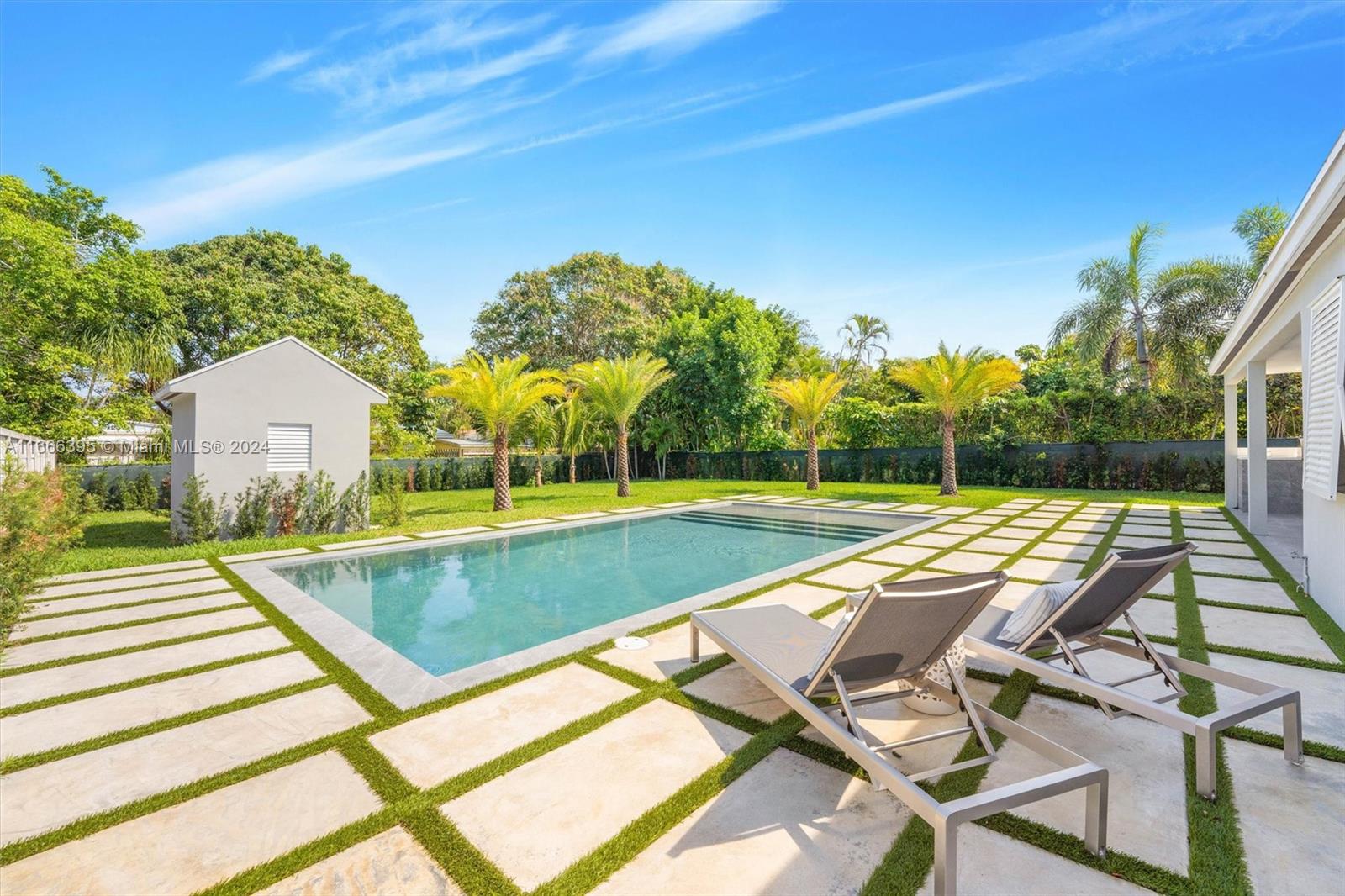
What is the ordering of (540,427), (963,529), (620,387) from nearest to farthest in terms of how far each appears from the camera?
(963,529) → (620,387) → (540,427)

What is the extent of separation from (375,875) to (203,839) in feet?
2.79

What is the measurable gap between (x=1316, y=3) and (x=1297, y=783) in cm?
1173

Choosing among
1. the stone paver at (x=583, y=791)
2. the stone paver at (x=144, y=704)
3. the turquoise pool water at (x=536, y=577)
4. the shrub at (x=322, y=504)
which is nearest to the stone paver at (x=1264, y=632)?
the stone paver at (x=583, y=791)

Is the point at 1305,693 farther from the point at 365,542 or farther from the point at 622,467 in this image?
the point at 622,467

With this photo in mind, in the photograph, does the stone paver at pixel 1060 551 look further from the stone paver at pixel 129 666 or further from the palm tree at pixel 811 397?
the palm tree at pixel 811 397

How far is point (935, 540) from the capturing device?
9.24m

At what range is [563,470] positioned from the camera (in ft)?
86.6

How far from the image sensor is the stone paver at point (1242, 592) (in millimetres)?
5316

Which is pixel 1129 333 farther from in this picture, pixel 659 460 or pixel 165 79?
pixel 165 79

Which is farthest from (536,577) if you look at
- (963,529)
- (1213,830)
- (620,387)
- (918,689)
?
(620,387)

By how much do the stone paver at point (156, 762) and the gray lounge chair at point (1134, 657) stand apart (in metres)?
3.93

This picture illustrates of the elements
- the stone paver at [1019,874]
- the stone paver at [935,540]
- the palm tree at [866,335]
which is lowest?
the stone paver at [935,540]

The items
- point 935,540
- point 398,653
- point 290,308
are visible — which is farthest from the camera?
point 290,308

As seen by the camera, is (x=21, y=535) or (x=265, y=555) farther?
(x=265, y=555)
